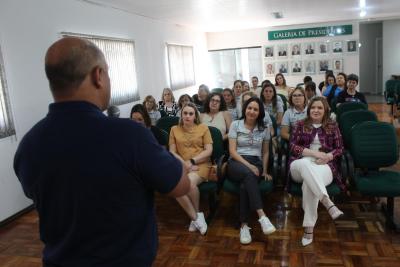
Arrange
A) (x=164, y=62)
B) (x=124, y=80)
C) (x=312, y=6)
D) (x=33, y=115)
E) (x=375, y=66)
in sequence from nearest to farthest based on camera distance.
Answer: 1. (x=33, y=115)
2. (x=124, y=80)
3. (x=312, y=6)
4. (x=164, y=62)
5. (x=375, y=66)

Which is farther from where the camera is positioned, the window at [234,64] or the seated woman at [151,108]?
the window at [234,64]

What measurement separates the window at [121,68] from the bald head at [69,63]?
4.81m

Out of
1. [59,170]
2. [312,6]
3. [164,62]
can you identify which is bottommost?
[59,170]

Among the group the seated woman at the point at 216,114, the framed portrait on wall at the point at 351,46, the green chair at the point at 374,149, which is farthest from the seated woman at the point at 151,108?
the framed portrait on wall at the point at 351,46

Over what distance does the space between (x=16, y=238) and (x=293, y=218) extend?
108 inches

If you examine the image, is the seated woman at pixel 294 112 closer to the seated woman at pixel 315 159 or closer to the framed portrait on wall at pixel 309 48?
the seated woman at pixel 315 159

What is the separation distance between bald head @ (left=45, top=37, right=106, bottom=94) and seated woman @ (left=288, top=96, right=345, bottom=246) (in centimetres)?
256

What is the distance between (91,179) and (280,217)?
118 inches

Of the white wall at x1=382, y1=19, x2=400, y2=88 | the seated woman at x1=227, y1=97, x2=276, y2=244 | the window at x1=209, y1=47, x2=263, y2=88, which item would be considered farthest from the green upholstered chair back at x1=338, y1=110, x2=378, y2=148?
the white wall at x1=382, y1=19, x2=400, y2=88

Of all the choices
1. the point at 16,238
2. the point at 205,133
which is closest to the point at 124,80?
the point at 205,133

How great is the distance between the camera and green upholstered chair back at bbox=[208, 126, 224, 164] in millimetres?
3961

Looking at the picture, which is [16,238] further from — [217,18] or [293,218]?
[217,18]

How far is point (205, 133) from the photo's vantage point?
379cm

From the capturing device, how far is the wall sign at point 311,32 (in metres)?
10.6
